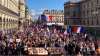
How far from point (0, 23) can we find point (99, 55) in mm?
19574

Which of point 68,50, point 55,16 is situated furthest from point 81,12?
point 55,16

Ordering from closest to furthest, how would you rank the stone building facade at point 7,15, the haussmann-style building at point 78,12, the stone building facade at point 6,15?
the stone building facade at point 6,15 → the stone building facade at point 7,15 → the haussmann-style building at point 78,12

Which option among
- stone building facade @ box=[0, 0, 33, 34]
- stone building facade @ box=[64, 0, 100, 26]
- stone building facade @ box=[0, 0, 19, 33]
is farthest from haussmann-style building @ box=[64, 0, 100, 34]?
stone building facade @ box=[0, 0, 19, 33]

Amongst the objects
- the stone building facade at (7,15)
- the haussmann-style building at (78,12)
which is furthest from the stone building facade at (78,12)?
the stone building facade at (7,15)

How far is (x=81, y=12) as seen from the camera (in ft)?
197

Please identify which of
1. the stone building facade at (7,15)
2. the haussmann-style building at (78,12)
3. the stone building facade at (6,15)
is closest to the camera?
the stone building facade at (6,15)

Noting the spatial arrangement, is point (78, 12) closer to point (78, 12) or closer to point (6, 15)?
point (78, 12)

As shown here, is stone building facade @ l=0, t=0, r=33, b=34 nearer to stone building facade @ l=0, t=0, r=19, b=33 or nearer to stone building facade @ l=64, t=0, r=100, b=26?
stone building facade @ l=0, t=0, r=19, b=33

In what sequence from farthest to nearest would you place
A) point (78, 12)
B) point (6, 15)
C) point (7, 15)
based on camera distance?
point (78, 12)
point (7, 15)
point (6, 15)

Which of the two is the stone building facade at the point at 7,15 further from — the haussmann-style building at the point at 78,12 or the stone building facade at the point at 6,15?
the haussmann-style building at the point at 78,12

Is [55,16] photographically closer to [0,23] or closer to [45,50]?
[0,23]

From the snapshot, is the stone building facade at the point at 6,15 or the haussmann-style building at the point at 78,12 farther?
the haussmann-style building at the point at 78,12

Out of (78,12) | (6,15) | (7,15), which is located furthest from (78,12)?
(6,15)

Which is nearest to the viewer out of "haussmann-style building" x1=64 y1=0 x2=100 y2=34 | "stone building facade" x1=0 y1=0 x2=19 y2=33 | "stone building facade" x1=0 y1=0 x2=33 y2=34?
"stone building facade" x1=0 y1=0 x2=19 y2=33
